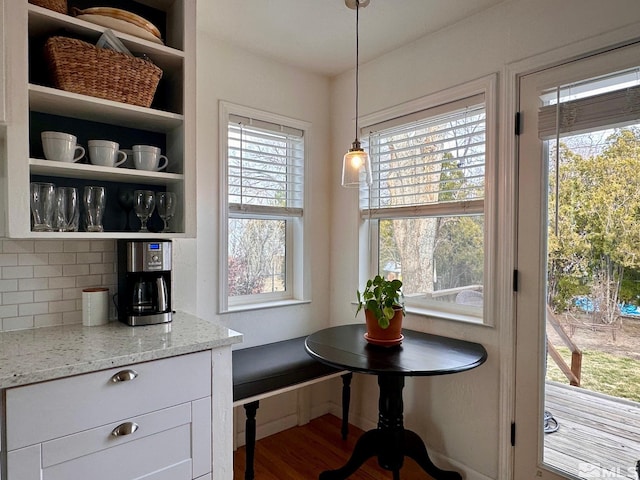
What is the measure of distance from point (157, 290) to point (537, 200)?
5.97 ft

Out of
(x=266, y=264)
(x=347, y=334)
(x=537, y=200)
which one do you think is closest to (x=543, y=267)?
(x=537, y=200)

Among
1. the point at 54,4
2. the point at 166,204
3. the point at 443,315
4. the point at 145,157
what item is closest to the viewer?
the point at 54,4

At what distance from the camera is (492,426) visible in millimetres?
1978

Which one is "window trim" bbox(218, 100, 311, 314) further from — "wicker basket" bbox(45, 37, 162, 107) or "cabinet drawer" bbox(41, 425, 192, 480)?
"cabinet drawer" bbox(41, 425, 192, 480)

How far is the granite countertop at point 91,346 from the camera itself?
1204 mm

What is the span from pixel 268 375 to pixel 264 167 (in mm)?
1317

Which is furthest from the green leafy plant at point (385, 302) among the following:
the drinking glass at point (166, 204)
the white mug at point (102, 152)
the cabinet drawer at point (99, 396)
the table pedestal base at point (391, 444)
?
the white mug at point (102, 152)

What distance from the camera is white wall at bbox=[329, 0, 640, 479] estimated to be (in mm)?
1730

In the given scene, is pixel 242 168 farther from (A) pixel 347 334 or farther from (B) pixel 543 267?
(B) pixel 543 267

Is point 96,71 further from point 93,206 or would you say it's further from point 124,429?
point 124,429

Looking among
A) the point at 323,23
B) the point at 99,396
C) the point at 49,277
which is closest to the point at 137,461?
the point at 99,396

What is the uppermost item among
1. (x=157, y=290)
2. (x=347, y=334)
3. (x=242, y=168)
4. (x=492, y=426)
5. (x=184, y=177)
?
(x=242, y=168)

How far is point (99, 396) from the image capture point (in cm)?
129

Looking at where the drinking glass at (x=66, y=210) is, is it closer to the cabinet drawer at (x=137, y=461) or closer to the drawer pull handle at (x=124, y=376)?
the drawer pull handle at (x=124, y=376)
